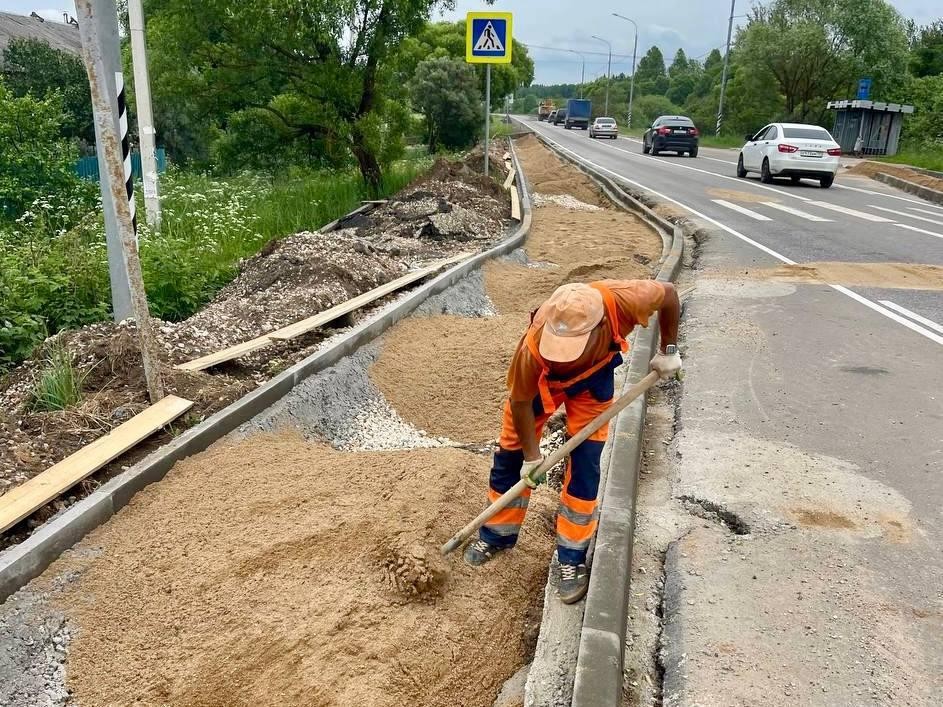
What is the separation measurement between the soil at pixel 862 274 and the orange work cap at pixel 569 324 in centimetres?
649

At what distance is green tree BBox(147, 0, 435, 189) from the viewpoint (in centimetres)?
1212

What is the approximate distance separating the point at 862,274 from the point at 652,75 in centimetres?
11402

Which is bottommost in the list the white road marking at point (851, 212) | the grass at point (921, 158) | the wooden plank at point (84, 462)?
the white road marking at point (851, 212)

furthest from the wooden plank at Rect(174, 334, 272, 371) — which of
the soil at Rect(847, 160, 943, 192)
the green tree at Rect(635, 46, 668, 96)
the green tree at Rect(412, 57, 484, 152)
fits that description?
the green tree at Rect(635, 46, 668, 96)

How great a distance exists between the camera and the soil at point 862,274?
27.8ft

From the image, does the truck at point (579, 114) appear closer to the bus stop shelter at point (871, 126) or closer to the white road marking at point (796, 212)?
the bus stop shelter at point (871, 126)

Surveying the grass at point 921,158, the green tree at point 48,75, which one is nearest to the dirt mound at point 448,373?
the grass at point 921,158

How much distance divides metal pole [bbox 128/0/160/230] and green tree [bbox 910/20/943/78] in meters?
41.3

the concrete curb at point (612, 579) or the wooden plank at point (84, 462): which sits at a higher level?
the wooden plank at point (84, 462)

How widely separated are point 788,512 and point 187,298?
17.9 ft

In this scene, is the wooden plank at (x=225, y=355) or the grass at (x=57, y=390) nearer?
the grass at (x=57, y=390)

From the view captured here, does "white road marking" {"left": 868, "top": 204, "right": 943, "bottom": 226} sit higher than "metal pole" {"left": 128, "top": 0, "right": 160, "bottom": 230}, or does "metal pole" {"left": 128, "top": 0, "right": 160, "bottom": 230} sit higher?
"metal pole" {"left": 128, "top": 0, "right": 160, "bottom": 230}

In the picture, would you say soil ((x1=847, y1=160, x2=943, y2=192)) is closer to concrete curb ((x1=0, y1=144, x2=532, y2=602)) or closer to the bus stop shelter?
the bus stop shelter

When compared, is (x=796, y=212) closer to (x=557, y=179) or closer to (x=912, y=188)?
(x=557, y=179)
